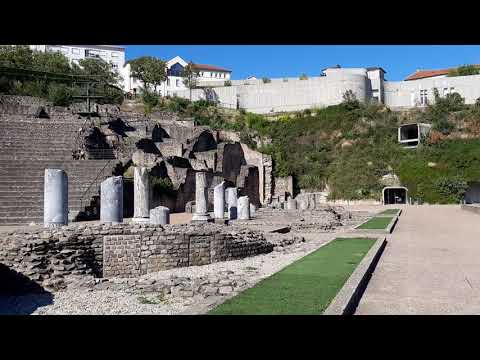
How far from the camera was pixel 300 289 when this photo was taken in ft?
29.1

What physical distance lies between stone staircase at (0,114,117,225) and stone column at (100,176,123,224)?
20.7 ft

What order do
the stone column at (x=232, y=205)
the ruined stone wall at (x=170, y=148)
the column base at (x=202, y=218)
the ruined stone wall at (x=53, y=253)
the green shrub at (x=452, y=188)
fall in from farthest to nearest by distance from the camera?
1. the green shrub at (x=452, y=188)
2. the ruined stone wall at (x=170, y=148)
3. the stone column at (x=232, y=205)
4. the column base at (x=202, y=218)
5. the ruined stone wall at (x=53, y=253)

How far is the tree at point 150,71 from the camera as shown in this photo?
240 feet

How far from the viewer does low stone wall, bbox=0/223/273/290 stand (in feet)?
36.2

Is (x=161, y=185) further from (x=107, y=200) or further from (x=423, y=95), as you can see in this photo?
(x=423, y=95)

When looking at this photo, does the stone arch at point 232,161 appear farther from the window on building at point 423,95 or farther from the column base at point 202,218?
the window on building at point 423,95

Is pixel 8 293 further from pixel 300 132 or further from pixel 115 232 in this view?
pixel 300 132

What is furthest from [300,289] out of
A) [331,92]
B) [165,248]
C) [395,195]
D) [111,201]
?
[331,92]

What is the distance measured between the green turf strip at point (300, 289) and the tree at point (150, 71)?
6236 centimetres

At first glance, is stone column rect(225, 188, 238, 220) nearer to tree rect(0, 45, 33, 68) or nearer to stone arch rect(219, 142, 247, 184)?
stone arch rect(219, 142, 247, 184)

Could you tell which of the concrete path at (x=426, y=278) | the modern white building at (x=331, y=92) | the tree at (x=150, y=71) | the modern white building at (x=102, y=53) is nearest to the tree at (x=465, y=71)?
→ the modern white building at (x=331, y=92)
